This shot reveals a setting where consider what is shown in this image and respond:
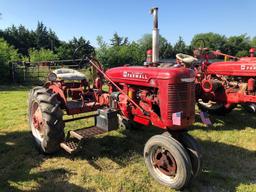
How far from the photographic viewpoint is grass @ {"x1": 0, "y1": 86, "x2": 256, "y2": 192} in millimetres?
3730

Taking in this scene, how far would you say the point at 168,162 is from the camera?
12.0ft

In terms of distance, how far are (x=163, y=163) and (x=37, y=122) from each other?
2.46 meters

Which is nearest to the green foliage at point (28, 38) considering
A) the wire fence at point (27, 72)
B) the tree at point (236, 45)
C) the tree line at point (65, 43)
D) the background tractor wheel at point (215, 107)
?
the tree line at point (65, 43)

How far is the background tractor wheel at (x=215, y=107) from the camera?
7.41 meters

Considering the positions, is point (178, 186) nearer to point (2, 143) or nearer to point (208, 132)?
point (208, 132)

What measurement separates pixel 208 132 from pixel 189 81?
2.74 meters

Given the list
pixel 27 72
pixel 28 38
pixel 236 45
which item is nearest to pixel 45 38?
pixel 28 38

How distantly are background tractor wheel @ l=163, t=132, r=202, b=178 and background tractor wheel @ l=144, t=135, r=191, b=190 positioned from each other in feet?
0.51

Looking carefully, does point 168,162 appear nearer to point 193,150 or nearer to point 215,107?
point 193,150

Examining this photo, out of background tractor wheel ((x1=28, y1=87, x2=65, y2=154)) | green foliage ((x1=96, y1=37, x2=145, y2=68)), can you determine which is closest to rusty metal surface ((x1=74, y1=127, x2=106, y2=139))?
background tractor wheel ((x1=28, y1=87, x2=65, y2=154))

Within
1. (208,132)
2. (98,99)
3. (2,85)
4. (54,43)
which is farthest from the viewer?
(54,43)

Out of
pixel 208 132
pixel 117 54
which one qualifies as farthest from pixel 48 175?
pixel 117 54

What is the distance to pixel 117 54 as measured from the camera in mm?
19453

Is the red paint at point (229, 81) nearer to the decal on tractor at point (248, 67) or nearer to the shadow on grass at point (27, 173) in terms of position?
the decal on tractor at point (248, 67)
